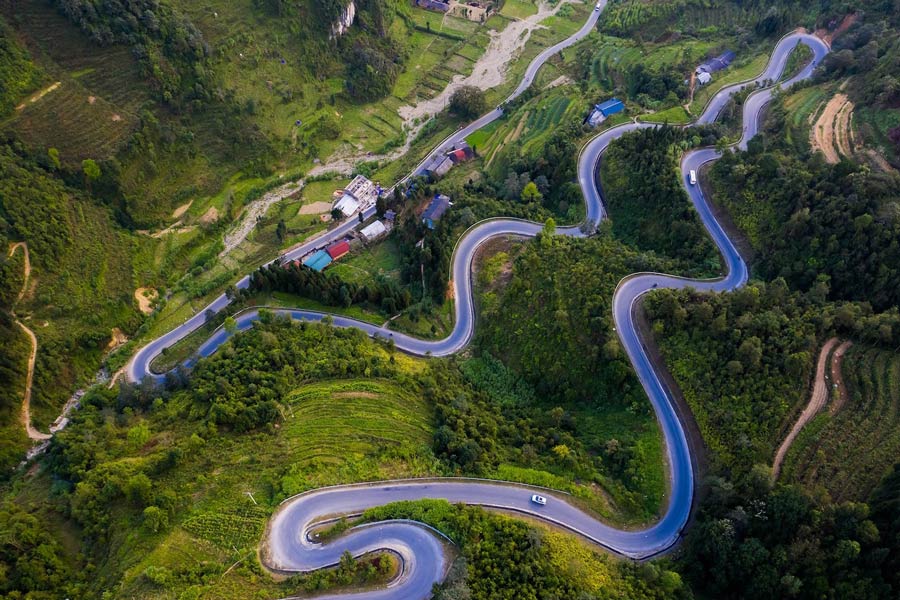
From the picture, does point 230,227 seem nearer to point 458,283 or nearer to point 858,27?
point 458,283

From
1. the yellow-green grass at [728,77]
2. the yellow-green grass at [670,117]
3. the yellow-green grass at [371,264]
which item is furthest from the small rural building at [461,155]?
the yellow-green grass at [728,77]

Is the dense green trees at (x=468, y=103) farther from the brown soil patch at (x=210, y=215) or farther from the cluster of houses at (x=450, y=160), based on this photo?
the brown soil patch at (x=210, y=215)

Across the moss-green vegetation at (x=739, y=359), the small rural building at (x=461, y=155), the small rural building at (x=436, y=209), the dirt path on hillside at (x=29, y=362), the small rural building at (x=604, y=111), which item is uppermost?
the small rural building at (x=604, y=111)

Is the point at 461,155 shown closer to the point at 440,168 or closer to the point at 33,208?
the point at 440,168

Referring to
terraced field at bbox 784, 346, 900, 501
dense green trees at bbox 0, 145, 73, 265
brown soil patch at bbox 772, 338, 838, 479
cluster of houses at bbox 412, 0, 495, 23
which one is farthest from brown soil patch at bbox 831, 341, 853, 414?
cluster of houses at bbox 412, 0, 495, 23

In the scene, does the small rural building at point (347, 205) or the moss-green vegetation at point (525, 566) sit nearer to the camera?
the moss-green vegetation at point (525, 566)

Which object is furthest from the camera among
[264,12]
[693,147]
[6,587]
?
[264,12]

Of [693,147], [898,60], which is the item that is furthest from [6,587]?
[898,60]
